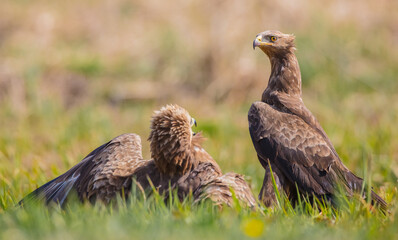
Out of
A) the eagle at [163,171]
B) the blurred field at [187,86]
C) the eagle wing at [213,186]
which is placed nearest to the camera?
the blurred field at [187,86]

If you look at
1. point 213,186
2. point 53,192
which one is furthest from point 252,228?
point 53,192

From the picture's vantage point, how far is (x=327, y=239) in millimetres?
→ 3459

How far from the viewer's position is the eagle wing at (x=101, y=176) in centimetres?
510

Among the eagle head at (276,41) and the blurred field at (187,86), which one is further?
the eagle head at (276,41)

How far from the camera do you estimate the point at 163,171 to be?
519cm

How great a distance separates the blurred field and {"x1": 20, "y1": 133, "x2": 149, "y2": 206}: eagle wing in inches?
15.6

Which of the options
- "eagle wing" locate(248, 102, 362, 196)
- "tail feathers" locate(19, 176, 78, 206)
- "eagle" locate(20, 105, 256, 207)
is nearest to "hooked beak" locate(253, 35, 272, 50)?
"eagle wing" locate(248, 102, 362, 196)

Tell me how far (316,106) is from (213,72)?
2.14 m

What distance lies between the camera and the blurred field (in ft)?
13.5

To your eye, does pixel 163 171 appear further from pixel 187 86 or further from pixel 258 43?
pixel 187 86

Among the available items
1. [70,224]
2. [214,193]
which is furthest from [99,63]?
[70,224]

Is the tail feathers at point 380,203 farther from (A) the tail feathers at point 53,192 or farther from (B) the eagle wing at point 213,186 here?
(A) the tail feathers at point 53,192

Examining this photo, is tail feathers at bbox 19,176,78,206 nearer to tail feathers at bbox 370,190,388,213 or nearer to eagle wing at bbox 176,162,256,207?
eagle wing at bbox 176,162,256,207

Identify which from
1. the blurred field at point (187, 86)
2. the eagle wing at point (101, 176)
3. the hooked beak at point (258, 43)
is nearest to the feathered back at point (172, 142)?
the eagle wing at point (101, 176)
